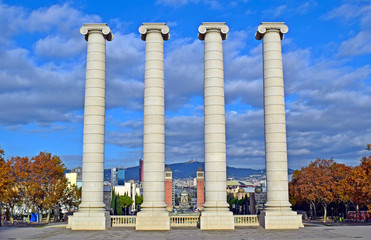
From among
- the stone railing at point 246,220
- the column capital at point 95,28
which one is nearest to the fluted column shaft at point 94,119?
the column capital at point 95,28

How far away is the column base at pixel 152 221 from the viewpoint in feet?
161

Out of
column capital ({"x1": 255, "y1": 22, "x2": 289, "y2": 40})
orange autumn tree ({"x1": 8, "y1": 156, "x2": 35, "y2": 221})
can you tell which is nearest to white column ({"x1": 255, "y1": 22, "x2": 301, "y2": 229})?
column capital ({"x1": 255, "y1": 22, "x2": 289, "y2": 40})

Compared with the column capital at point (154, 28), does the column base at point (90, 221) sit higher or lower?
lower

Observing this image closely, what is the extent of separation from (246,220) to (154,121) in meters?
19.0

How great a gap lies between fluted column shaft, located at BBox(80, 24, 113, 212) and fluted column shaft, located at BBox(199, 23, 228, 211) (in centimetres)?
1421

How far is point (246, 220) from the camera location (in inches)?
2120

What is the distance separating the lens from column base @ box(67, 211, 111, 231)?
49.5 meters

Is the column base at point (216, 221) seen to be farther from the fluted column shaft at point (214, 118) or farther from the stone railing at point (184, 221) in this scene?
the stone railing at point (184, 221)

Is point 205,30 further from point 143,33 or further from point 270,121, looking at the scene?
point 270,121

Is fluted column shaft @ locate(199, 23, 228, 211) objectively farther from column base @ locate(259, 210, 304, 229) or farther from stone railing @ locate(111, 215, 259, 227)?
column base @ locate(259, 210, 304, 229)

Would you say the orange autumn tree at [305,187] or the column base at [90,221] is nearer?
the column base at [90,221]

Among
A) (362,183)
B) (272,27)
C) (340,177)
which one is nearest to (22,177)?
(272,27)

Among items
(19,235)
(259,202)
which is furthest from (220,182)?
(259,202)

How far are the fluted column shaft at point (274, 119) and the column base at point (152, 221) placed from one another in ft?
Result: 45.3
